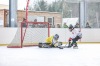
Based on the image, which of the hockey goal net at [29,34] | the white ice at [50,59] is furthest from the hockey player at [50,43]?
the white ice at [50,59]

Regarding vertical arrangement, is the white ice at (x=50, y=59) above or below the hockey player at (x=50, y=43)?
below

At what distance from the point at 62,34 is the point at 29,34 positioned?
9.73 ft

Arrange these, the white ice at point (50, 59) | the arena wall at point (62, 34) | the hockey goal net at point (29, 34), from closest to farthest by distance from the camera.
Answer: the white ice at point (50, 59) → the hockey goal net at point (29, 34) → the arena wall at point (62, 34)

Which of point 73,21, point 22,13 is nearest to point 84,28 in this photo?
point 73,21

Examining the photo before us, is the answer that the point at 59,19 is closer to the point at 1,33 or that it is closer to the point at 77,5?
the point at 77,5

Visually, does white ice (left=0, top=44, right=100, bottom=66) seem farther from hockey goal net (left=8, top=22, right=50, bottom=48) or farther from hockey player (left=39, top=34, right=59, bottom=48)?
hockey goal net (left=8, top=22, right=50, bottom=48)

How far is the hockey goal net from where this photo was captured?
12.6 m

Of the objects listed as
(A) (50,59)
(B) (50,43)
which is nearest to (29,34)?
(B) (50,43)

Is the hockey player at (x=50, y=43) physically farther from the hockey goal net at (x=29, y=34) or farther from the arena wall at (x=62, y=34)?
the arena wall at (x=62, y=34)

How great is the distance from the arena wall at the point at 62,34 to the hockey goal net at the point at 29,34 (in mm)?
1269

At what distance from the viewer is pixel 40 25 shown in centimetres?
1454

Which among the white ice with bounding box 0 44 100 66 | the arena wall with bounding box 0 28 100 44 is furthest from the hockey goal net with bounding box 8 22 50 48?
the white ice with bounding box 0 44 100 66

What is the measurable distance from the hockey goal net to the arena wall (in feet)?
4.16

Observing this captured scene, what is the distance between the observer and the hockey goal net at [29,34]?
12.6 m
